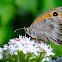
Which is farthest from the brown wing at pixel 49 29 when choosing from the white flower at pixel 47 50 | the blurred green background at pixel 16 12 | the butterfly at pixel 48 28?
the blurred green background at pixel 16 12

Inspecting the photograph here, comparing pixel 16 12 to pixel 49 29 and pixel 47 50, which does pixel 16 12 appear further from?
pixel 47 50

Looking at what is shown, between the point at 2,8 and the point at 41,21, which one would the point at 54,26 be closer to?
the point at 41,21

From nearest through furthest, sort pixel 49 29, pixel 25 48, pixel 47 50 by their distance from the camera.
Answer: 1. pixel 25 48
2. pixel 47 50
3. pixel 49 29

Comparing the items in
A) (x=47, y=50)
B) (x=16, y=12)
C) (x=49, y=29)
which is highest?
(x=16, y=12)

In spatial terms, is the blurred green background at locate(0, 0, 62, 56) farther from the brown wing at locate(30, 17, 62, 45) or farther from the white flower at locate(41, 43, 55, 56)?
the white flower at locate(41, 43, 55, 56)

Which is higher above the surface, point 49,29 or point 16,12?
point 16,12

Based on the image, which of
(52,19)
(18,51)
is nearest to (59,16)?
(52,19)

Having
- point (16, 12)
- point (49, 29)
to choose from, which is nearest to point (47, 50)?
point (49, 29)
